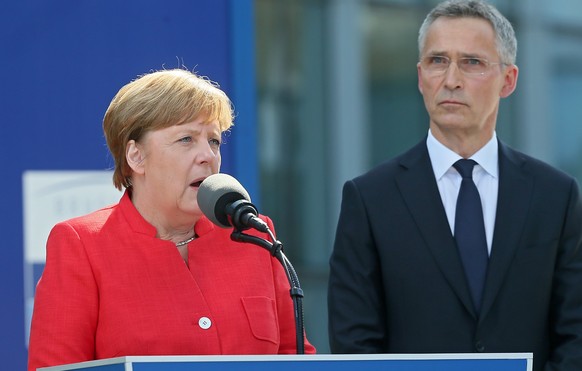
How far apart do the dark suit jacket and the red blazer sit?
0.42 metres

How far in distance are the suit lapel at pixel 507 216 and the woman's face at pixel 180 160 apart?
1018 mm

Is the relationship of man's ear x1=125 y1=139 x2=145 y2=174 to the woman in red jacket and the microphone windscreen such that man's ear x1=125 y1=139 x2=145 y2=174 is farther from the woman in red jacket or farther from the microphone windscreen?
the microphone windscreen

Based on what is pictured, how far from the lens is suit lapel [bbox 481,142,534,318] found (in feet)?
12.6

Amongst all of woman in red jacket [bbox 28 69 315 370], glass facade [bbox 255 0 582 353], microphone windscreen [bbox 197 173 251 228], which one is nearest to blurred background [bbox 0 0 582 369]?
glass facade [bbox 255 0 582 353]

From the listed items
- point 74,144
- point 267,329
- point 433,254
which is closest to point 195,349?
point 267,329

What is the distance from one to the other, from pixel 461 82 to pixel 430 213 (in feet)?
1.48

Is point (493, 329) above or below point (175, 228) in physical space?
below

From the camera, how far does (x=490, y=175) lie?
4.05m

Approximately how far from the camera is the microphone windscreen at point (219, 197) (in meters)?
3.13

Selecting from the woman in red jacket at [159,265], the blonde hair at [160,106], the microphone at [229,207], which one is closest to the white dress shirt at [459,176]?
the woman in red jacket at [159,265]

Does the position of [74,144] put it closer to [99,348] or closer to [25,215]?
[25,215]

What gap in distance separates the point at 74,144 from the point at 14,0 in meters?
0.54

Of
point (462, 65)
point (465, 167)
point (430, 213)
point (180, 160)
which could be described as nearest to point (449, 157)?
point (465, 167)

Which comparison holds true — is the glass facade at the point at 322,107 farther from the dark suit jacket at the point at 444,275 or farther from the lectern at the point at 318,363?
the lectern at the point at 318,363
